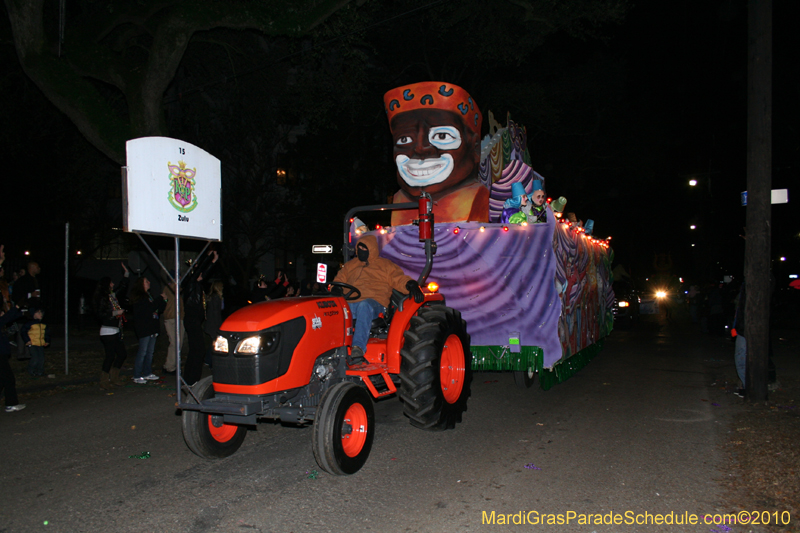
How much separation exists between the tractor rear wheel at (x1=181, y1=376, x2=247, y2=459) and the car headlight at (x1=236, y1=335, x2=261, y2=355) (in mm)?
528

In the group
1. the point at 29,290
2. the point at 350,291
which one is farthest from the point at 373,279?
the point at 29,290

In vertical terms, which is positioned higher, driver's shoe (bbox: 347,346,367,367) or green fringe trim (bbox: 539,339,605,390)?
driver's shoe (bbox: 347,346,367,367)

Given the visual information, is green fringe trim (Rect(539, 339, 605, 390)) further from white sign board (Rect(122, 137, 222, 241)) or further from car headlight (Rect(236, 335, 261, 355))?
white sign board (Rect(122, 137, 222, 241))

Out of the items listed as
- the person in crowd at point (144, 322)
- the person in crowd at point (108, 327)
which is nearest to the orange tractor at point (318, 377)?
the person in crowd at point (108, 327)

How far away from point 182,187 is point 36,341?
6022mm

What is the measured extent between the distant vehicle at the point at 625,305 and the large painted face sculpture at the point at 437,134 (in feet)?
39.8

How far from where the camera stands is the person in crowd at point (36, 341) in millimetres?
9086

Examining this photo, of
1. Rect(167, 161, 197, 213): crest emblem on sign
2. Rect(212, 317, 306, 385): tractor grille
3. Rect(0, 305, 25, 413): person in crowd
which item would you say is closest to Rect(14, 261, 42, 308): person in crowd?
Rect(0, 305, 25, 413): person in crowd

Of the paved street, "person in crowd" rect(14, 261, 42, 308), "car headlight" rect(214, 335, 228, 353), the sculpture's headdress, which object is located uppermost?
the sculpture's headdress

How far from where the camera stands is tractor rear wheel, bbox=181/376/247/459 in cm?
479

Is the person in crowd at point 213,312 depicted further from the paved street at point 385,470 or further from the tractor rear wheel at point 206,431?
the tractor rear wheel at point 206,431

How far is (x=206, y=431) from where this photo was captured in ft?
16.1

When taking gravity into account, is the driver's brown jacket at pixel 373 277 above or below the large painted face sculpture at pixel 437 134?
below

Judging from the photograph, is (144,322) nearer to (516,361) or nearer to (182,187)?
(182,187)
